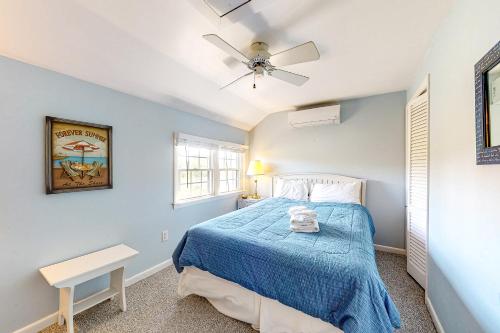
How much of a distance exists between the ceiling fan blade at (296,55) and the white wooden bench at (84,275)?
2.24 m

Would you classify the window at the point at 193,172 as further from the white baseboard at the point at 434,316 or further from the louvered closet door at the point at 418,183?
the white baseboard at the point at 434,316

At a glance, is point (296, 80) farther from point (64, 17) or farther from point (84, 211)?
point (84, 211)

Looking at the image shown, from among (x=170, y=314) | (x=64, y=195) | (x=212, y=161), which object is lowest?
(x=170, y=314)

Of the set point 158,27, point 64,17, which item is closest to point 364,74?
point 158,27

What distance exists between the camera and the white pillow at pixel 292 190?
353 cm

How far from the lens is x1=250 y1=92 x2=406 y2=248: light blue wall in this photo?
10.3ft

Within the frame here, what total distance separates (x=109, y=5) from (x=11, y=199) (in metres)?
1.61

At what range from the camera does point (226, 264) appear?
173 cm

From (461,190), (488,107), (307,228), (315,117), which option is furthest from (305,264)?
(315,117)

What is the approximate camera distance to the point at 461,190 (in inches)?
52.2

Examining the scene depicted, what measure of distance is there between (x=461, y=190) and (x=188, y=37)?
2.36 metres

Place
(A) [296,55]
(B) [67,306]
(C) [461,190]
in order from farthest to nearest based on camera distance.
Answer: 1. (A) [296,55]
2. (B) [67,306]
3. (C) [461,190]

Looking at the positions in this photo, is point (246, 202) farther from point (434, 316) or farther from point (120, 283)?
point (434, 316)

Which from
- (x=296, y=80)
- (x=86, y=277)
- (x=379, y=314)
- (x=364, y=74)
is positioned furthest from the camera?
(x=364, y=74)
